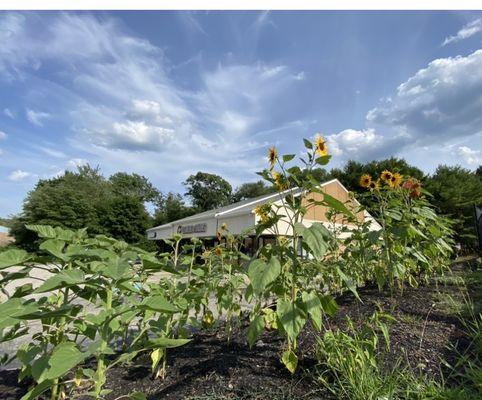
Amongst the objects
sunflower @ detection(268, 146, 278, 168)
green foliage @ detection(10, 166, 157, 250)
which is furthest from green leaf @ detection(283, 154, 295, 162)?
green foliage @ detection(10, 166, 157, 250)

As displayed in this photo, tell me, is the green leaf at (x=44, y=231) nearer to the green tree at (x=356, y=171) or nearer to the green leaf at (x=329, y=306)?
the green leaf at (x=329, y=306)

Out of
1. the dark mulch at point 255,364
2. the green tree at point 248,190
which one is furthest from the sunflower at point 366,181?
the green tree at point 248,190

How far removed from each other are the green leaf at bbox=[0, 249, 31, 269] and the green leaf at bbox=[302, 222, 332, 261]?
103cm

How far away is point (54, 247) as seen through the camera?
119 cm

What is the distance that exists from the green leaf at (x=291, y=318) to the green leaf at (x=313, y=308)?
38 mm

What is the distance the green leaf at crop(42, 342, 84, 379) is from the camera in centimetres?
76

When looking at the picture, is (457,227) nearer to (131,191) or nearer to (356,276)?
(356,276)

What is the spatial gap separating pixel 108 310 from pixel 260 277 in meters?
0.57

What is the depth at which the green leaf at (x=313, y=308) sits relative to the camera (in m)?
1.33

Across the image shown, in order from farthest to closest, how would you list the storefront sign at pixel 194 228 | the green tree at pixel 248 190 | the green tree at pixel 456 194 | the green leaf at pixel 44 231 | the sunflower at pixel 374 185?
1. the green tree at pixel 248 190
2. the green tree at pixel 456 194
3. the storefront sign at pixel 194 228
4. the sunflower at pixel 374 185
5. the green leaf at pixel 44 231

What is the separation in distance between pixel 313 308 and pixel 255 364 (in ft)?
1.80

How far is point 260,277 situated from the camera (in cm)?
129

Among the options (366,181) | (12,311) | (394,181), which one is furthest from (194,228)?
(12,311)

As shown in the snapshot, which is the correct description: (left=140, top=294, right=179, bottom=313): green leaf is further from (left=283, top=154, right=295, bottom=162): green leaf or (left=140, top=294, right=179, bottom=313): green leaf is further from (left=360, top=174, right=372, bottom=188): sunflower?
(left=360, top=174, right=372, bottom=188): sunflower
